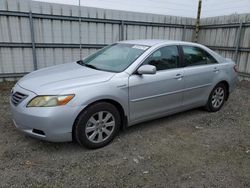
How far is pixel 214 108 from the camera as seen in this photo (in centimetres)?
464

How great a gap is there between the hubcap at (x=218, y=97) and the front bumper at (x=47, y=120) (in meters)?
3.10

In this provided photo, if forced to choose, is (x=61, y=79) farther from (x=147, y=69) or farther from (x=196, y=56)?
(x=196, y=56)

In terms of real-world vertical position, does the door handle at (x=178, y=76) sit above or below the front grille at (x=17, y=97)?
above

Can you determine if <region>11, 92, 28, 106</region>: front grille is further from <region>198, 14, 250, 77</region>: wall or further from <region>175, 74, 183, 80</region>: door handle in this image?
<region>198, 14, 250, 77</region>: wall

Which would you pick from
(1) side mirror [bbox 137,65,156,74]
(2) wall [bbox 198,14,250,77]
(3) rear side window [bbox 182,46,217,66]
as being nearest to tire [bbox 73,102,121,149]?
(1) side mirror [bbox 137,65,156,74]

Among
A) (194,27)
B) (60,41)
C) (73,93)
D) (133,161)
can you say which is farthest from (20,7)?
(194,27)

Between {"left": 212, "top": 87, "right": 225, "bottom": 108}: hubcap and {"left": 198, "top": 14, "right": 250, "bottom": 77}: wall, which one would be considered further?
{"left": 198, "top": 14, "right": 250, "bottom": 77}: wall

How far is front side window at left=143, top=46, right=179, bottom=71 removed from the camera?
3530 mm

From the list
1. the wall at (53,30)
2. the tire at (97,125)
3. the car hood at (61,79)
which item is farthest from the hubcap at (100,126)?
the wall at (53,30)

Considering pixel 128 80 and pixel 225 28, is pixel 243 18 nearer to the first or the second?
pixel 225 28

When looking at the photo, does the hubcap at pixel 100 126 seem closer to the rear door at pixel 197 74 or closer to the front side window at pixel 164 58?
the front side window at pixel 164 58

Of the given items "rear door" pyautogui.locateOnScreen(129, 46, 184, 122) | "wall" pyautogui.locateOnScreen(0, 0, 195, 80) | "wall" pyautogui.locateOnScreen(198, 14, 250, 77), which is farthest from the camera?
"wall" pyautogui.locateOnScreen(198, 14, 250, 77)

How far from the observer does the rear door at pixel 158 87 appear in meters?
3.28

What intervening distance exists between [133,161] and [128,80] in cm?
114
